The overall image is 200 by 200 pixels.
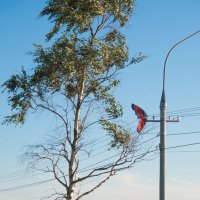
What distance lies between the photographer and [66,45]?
2627 cm

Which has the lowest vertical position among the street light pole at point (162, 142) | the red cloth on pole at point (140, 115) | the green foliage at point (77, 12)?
the street light pole at point (162, 142)

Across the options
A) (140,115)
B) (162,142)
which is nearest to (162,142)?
(162,142)

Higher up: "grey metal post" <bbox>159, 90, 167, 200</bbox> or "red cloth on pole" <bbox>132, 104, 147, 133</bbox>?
"red cloth on pole" <bbox>132, 104, 147, 133</bbox>

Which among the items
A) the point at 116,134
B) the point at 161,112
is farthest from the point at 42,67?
the point at 161,112

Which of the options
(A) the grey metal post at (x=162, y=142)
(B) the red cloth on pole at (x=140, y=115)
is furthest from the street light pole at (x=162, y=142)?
(B) the red cloth on pole at (x=140, y=115)

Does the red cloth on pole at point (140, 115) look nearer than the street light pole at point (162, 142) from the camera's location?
No

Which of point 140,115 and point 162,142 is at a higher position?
point 140,115

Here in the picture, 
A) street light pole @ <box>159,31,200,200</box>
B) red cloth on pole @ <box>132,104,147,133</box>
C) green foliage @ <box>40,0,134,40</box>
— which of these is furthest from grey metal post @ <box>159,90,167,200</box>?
green foliage @ <box>40,0,134,40</box>

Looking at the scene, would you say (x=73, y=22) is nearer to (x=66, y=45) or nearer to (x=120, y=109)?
(x=66, y=45)

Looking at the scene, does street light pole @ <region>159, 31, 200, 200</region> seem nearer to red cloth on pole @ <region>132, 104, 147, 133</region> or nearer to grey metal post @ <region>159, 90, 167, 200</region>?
grey metal post @ <region>159, 90, 167, 200</region>

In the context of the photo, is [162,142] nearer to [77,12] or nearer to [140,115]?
[140,115]

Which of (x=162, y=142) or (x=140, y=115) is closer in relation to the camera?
(x=162, y=142)

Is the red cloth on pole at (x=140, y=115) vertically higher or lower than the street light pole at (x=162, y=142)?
higher

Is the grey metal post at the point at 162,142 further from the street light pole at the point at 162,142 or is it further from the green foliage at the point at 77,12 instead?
the green foliage at the point at 77,12
